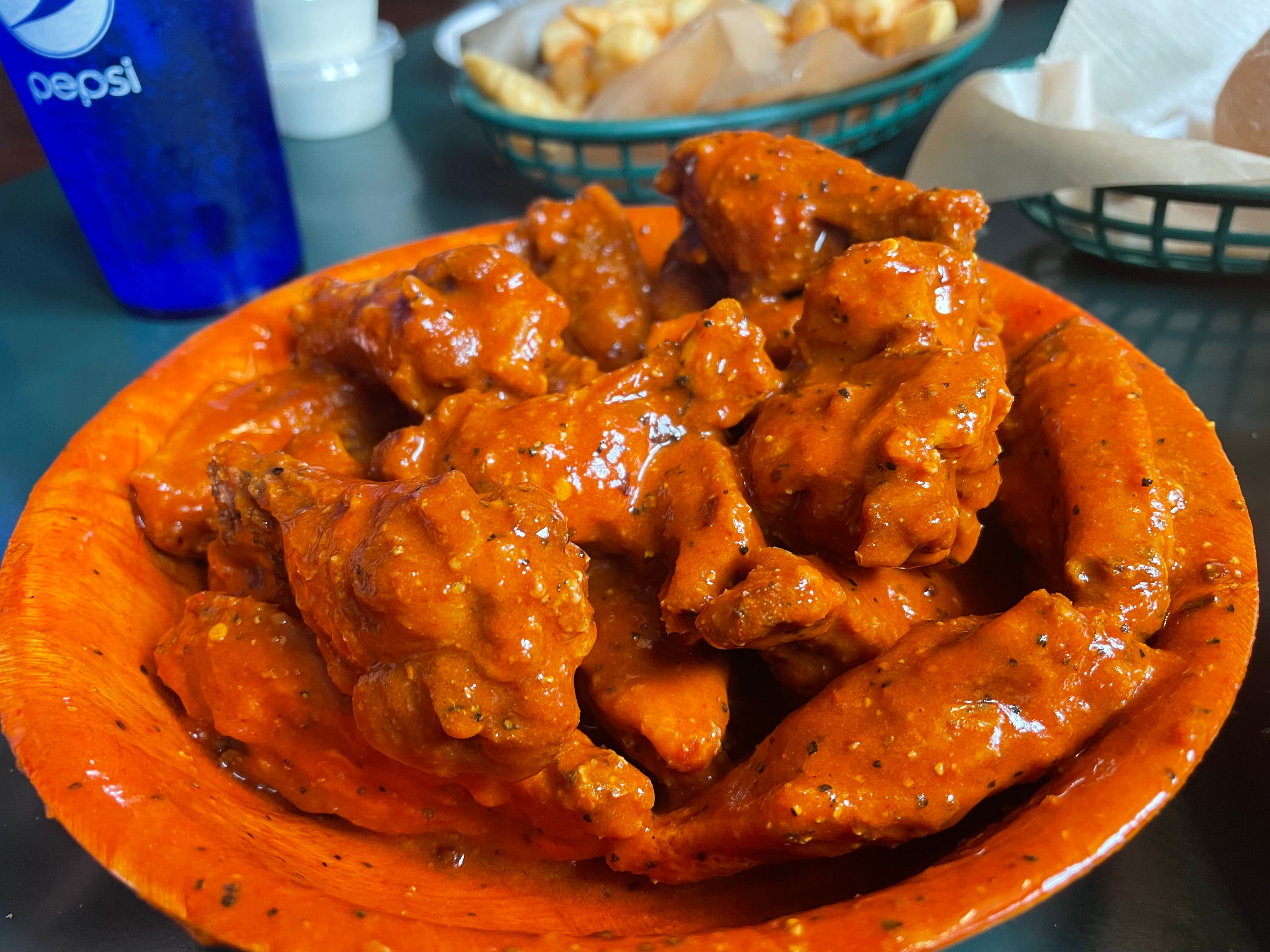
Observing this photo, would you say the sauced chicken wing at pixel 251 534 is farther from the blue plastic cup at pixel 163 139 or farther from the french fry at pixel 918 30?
the french fry at pixel 918 30

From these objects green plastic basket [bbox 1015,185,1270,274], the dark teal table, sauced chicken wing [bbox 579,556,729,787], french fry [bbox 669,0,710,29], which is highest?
french fry [bbox 669,0,710,29]

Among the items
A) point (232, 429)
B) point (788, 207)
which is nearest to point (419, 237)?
point (232, 429)

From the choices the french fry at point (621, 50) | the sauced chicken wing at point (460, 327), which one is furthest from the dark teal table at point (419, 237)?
the sauced chicken wing at point (460, 327)

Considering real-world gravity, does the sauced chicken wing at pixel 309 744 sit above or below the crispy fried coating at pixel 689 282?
below

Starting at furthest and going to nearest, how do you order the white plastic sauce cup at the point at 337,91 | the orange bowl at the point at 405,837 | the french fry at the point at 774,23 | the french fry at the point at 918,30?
1. the white plastic sauce cup at the point at 337,91
2. the french fry at the point at 774,23
3. the french fry at the point at 918,30
4. the orange bowl at the point at 405,837

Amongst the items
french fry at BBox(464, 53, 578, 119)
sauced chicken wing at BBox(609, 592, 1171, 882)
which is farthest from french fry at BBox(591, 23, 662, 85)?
sauced chicken wing at BBox(609, 592, 1171, 882)

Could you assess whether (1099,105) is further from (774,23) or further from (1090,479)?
(1090,479)

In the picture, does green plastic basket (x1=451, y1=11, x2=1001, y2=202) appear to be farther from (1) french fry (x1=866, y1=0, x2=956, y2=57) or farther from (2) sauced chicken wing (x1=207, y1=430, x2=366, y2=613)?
(2) sauced chicken wing (x1=207, y1=430, x2=366, y2=613)
